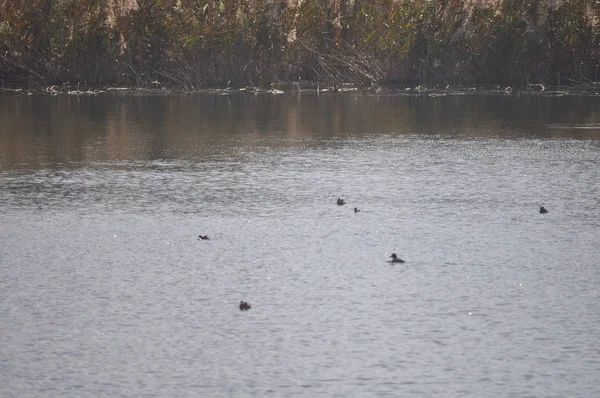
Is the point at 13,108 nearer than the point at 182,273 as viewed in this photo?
No

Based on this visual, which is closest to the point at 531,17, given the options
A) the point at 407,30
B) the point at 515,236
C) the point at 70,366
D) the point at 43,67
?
the point at 407,30

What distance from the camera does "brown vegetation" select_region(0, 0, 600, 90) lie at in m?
39.7

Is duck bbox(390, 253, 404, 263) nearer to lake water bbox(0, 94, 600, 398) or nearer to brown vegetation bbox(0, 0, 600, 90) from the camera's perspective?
lake water bbox(0, 94, 600, 398)

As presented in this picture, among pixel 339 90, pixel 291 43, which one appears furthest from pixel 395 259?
pixel 291 43

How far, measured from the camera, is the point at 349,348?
8.64 meters

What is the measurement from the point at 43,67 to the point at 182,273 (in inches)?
1215

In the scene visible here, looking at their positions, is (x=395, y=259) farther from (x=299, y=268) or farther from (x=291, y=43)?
(x=291, y=43)

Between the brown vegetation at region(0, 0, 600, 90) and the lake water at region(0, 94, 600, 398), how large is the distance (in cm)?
1738

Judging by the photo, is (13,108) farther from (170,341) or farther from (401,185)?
(170,341)

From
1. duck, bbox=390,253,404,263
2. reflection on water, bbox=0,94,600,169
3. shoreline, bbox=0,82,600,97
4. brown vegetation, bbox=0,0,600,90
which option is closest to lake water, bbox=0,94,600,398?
duck, bbox=390,253,404,263

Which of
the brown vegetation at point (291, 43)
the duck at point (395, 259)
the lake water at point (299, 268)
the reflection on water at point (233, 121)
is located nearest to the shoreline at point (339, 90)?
the brown vegetation at point (291, 43)

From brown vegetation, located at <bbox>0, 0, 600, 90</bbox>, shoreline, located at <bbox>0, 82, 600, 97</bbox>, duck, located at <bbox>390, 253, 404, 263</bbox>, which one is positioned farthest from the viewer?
brown vegetation, located at <bbox>0, 0, 600, 90</bbox>

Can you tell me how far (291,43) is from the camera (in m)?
40.6

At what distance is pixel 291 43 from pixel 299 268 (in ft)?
98.0
